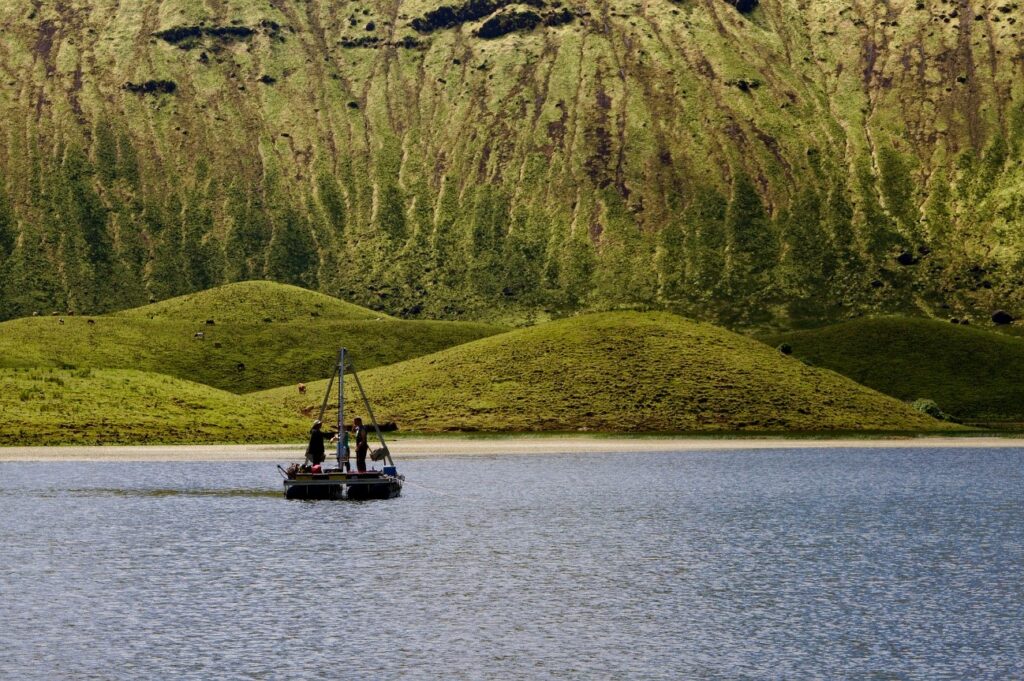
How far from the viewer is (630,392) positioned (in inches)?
7096

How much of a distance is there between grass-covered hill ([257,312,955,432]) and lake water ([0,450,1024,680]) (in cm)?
8355

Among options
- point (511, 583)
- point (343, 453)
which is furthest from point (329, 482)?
point (511, 583)

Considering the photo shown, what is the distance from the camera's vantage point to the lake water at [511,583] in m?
36.8

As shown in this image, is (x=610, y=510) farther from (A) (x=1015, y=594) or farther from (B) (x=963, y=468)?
(B) (x=963, y=468)

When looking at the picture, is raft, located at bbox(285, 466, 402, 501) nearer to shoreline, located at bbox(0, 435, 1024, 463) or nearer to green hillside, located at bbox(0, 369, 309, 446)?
shoreline, located at bbox(0, 435, 1024, 463)

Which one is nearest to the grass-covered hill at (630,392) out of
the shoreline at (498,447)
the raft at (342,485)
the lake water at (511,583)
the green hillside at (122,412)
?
the shoreline at (498,447)

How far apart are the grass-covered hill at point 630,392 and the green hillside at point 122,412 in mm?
Answer: 20827

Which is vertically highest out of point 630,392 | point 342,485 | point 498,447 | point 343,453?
point 630,392

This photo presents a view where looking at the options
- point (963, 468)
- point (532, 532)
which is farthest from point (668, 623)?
point (963, 468)

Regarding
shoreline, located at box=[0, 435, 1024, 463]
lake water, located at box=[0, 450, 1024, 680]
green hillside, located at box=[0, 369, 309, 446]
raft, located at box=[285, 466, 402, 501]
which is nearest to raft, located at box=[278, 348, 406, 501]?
raft, located at box=[285, 466, 402, 501]

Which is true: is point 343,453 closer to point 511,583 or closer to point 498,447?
point 511,583

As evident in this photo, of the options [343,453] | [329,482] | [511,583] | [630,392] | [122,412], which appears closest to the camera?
[511,583]

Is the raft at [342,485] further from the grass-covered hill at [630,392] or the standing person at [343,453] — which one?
the grass-covered hill at [630,392]

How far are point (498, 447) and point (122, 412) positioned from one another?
4221 centimetres
